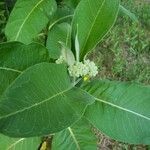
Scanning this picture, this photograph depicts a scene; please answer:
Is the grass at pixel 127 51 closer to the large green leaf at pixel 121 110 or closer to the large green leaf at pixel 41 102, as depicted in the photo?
the large green leaf at pixel 121 110

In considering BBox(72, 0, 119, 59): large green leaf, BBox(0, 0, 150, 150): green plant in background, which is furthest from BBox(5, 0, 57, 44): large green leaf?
BBox(72, 0, 119, 59): large green leaf

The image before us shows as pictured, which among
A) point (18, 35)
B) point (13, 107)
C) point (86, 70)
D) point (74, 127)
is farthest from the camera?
point (18, 35)

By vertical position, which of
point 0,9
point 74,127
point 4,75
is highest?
point 0,9

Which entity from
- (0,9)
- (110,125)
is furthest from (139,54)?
(110,125)

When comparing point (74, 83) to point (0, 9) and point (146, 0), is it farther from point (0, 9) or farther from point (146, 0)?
point (146, 0)

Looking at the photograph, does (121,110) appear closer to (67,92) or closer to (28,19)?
(67,92)
